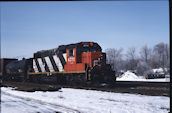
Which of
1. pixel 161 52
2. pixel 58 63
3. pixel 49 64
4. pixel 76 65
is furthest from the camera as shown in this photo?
pixel 161 52

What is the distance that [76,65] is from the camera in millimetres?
15594

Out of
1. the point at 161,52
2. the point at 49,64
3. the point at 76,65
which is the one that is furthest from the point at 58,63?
the point at 161,52

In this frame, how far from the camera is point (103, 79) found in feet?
49.3

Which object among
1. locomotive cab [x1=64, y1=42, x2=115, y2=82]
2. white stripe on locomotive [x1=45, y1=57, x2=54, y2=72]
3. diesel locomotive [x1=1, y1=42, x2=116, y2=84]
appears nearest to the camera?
locomotive cab [x1=64, y1=42, x2=115, y2=82]

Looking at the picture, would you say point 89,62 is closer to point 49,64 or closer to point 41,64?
point 49,64

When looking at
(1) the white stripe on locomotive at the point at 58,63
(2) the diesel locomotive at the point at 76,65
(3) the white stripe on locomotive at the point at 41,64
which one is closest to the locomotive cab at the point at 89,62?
(2) the diesel locomotive at the point at 76,65

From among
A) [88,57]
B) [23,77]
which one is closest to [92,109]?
[88,57]

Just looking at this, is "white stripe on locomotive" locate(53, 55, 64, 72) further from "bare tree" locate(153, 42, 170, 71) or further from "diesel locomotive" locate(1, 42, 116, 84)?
"bare tree" locate(153, 42, 170, 71)

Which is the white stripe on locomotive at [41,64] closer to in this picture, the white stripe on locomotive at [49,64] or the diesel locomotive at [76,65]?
the diesel locomotive at [76,65]

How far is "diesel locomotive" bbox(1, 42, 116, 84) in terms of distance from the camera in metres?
14.9

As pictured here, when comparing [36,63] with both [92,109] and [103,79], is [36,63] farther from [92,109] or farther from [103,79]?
[92,109]

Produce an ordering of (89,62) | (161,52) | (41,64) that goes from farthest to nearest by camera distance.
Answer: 1. (161,52)
2. (41,64)
3. (89,62)

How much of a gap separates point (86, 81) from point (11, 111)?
849cm

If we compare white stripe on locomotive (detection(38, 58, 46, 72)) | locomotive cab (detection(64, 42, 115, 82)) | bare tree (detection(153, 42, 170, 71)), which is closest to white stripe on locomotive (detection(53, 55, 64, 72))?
locomotive cab (detection(64, 42, 115, 82))
